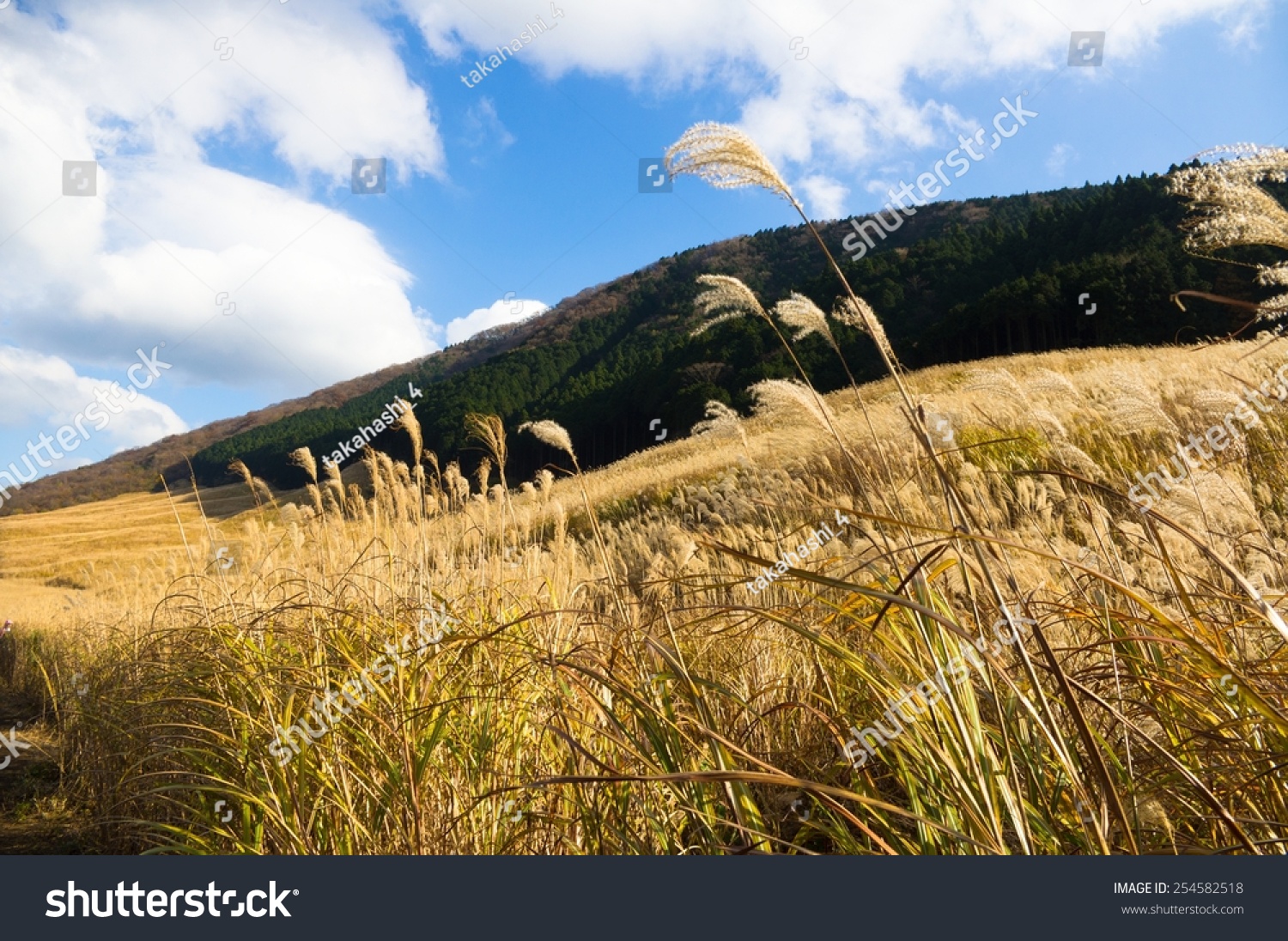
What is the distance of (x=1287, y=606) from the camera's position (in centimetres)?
250

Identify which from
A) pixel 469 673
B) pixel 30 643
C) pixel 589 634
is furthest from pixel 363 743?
pixel 30 643

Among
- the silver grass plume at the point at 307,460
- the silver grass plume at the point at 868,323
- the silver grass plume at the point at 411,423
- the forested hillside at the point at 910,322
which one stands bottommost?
the silver grass plume at the point at 868,323

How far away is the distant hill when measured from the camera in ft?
111

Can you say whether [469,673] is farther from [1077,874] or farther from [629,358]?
[629,358]

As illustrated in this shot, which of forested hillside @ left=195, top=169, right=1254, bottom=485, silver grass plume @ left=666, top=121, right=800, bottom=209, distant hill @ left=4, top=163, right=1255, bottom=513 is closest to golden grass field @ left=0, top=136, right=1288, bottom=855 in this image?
silver grass plume @ left=666, top=121, right=800, bottom=209

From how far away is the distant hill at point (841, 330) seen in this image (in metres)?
33.9

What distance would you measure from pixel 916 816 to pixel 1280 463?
589 centimetres
